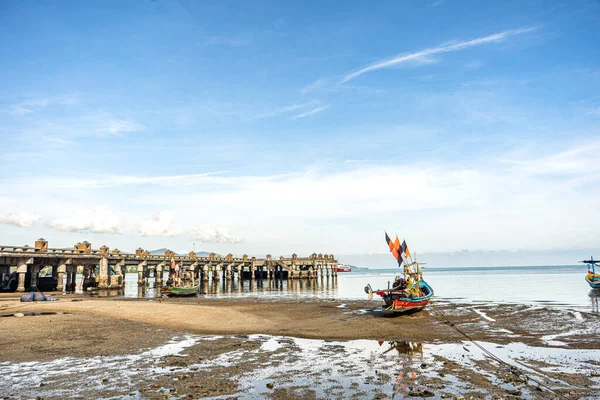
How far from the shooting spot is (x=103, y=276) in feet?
217

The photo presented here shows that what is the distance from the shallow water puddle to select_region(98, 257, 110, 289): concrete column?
51951 millimetres

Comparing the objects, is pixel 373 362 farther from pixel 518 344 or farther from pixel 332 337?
pixel 518 344

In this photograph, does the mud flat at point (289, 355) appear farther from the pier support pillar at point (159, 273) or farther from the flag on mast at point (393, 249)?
the pier support pillar at point (159, 273)

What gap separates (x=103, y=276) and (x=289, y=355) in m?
57.0

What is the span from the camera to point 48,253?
56000 mm

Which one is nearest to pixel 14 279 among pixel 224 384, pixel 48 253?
pixel 48 253

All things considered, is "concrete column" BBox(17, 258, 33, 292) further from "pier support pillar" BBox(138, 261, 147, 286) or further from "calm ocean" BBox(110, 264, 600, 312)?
"pier support pillar" BBox(138, 261, 147, 286)

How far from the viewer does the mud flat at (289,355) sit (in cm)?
1273

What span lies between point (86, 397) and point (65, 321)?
47.6 feet

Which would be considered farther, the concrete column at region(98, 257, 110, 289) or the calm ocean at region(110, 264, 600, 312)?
the concrete column at region(98, 257, 110, 289)

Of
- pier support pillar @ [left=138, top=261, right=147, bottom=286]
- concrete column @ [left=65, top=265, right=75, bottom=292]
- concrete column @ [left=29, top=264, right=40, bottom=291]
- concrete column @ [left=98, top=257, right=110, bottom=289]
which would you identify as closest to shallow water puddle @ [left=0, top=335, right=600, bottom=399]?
concrete column @ [left=29, top=264, right=40, bottom=291]

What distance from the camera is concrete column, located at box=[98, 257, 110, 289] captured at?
65.8m

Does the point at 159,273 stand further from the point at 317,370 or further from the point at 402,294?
the point at 317,370

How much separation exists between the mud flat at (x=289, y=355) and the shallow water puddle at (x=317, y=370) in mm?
41
